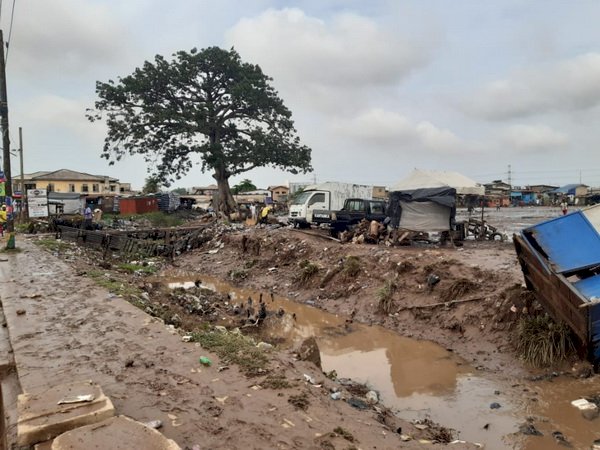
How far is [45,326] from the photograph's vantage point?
222 inches

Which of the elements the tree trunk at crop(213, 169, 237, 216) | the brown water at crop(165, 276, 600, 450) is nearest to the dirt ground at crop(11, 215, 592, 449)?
the brown water at crop(165, 276, 600, 450)

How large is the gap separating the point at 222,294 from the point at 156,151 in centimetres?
1977

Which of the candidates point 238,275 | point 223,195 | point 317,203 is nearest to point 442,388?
point 238,275

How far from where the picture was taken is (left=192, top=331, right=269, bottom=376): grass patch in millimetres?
4340

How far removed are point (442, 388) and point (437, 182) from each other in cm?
937

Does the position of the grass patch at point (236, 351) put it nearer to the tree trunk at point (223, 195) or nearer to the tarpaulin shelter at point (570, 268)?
the tarpaulin shelter at point (570, 268)

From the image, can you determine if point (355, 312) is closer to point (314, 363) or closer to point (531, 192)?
point (314, 363)

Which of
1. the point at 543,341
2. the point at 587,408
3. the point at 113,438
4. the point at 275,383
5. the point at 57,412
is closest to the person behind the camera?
the point at 113,438

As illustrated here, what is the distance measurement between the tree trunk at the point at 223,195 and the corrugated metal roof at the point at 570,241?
24.8 metres

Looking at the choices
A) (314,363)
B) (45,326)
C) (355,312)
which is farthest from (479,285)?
(45,326)

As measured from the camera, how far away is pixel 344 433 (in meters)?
3.27

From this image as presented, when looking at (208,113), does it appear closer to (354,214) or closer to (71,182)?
(354,214)

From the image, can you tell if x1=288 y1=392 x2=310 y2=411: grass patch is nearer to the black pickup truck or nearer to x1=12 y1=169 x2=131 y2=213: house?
the black pickup truck

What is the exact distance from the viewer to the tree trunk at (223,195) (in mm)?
29500
